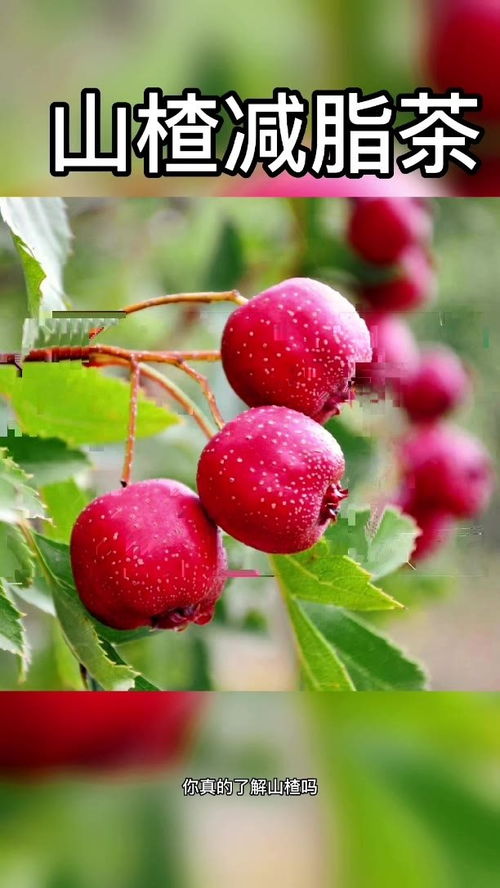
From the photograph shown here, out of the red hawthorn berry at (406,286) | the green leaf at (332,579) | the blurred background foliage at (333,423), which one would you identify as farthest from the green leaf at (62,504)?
the red hawthorn berry at (406,286)

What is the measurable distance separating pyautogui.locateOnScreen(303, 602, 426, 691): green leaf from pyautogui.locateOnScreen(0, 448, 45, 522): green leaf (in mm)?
166

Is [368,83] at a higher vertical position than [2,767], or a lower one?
higher

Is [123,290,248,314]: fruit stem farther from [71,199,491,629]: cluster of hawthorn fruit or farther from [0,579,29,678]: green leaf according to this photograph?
[0,579,29,678]: green leaf

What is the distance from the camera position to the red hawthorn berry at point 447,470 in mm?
555

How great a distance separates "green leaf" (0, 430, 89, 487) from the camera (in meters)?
0.47

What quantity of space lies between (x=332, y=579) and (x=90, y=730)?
0.18m

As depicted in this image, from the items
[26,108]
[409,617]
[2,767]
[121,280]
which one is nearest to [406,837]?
[409,617]

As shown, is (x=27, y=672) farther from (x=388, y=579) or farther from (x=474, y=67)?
(x=474, y=67)

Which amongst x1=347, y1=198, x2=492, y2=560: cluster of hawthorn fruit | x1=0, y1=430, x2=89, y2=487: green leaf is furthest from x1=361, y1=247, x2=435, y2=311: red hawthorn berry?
x1=0, y1=430, x2=89, y2=487: green leaf

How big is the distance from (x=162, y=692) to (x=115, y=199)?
282 mm

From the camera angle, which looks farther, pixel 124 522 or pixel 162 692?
pixel 162 692

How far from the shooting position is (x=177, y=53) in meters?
0.52

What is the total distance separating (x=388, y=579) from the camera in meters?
0.55

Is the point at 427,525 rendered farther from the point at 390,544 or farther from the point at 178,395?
the point at 178,395
